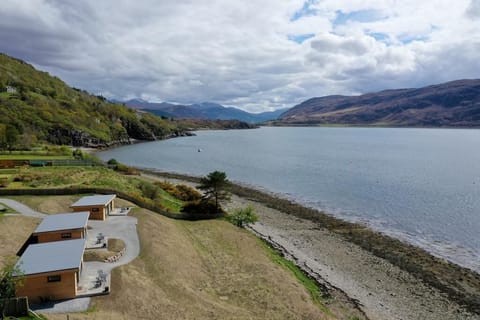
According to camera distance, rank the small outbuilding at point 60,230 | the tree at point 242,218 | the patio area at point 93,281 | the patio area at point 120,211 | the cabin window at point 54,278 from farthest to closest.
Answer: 1. the tree at point 242,218
2. the patio area at point 120,211
3. the small outbuilding at point 60,230
4. the patio area at point 93,281
5. the cabin window at point 54,278

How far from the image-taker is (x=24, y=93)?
145625mm

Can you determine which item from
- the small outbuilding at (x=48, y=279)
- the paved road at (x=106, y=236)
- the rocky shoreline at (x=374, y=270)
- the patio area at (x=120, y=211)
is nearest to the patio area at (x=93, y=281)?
the paved road at (x=106, y=236)

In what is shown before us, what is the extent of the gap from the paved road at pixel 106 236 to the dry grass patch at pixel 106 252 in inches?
18.4

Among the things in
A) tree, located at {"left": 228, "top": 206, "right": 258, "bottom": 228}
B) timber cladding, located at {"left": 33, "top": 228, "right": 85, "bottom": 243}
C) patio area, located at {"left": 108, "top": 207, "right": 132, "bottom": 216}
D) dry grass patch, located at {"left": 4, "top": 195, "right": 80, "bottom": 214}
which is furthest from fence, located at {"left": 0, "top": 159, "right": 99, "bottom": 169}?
timber cladding, located at {"left": 33, "top": 228, "right": 85, "bottom": 243}

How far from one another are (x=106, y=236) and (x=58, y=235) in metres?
4.03

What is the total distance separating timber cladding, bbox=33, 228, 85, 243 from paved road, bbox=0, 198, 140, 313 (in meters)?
2.99

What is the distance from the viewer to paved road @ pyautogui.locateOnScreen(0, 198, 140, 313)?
19.4 metres

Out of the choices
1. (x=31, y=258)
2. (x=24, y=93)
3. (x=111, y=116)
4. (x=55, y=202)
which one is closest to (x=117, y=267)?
(x=31, y=258)

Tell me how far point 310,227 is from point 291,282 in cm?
1891

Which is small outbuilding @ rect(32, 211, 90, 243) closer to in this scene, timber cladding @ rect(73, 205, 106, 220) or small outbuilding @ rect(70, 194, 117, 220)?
small outbuilding @ rect(70, 194, 117, 220)

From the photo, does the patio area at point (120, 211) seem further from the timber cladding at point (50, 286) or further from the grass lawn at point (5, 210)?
the timber cladding at point (50, 286)

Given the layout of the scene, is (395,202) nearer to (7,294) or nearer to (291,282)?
(291,282)

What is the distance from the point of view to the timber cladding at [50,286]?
20.0 m

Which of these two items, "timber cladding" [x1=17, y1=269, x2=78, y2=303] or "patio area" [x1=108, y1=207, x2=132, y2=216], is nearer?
→ "timber cladding" [x1=17, y1=269, x2=78, y2=303]
